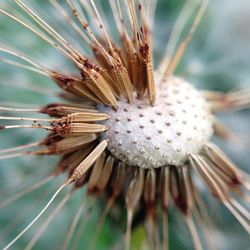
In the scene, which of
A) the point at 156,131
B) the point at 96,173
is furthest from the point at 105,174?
A: the point at 156,131

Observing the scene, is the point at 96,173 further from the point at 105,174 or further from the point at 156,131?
the point at 156,131

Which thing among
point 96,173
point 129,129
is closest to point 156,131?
point 129,129

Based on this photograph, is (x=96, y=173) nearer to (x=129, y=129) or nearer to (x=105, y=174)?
(x=105, y=174)

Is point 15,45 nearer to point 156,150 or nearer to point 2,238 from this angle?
→ point 2,238

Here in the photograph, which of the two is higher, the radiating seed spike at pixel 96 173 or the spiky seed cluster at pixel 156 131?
the spiky seed cluster at pixel 156 131

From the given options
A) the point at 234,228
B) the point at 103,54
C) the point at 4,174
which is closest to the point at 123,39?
the point at 103,54

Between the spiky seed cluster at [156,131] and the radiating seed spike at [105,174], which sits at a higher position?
the spiky seed cluster at [156,131]

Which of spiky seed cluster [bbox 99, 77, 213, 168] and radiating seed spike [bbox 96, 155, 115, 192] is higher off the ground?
spiky seed cluster [bbox 99, 77, 213, 168]

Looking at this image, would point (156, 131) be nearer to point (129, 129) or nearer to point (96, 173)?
point (129, 129)
